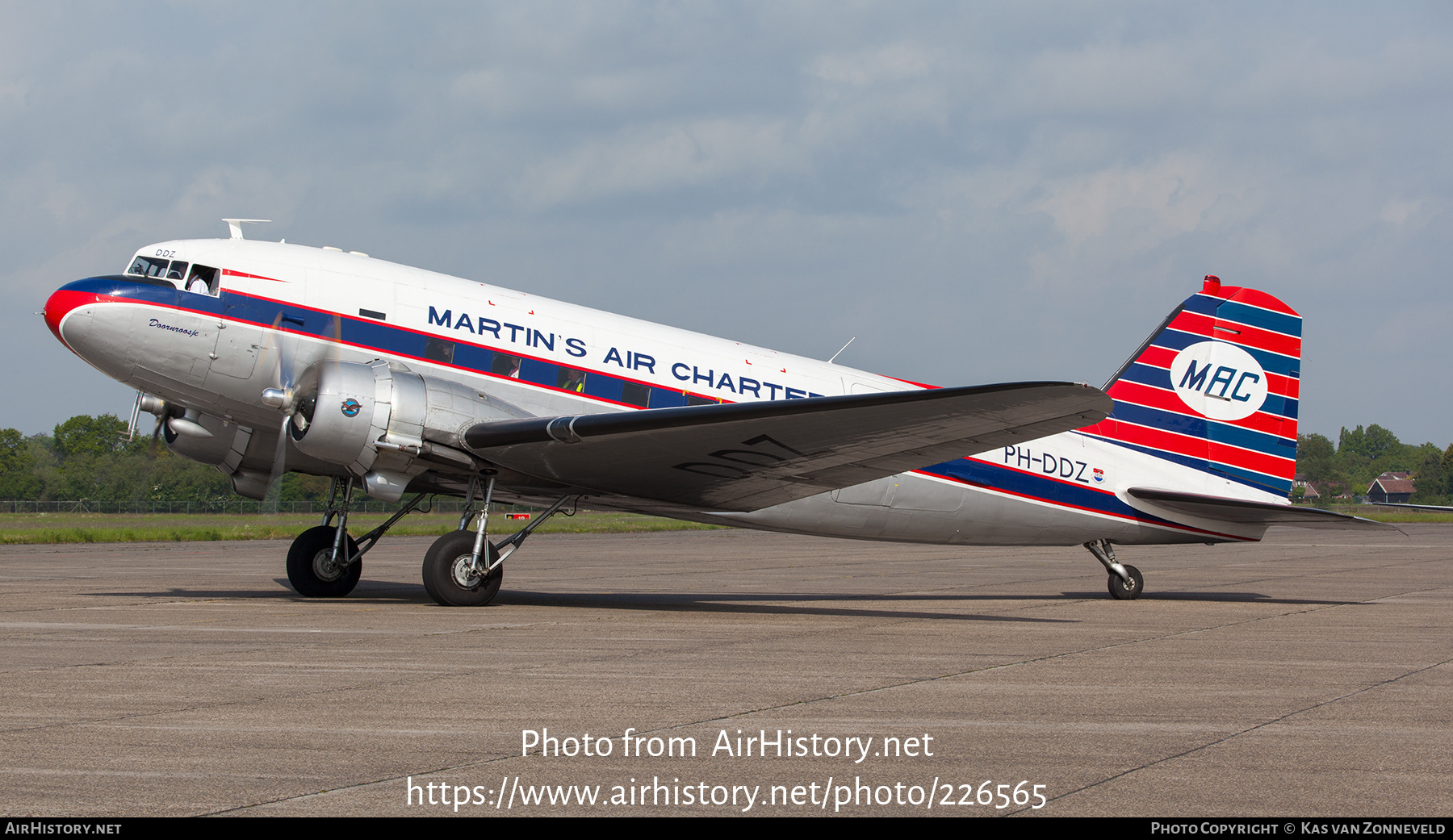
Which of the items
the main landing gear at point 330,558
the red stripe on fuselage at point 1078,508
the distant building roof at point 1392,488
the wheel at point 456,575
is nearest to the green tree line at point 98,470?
the main landing gear at point 330,558

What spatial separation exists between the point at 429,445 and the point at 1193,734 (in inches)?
366

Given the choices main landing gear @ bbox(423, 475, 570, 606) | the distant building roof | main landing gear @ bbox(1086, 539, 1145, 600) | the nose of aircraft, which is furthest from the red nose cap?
the distant building roof

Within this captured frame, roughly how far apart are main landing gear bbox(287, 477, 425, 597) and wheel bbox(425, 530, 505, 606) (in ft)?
7.31

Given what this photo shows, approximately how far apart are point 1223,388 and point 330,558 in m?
13.6

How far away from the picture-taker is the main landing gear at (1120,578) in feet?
57.8

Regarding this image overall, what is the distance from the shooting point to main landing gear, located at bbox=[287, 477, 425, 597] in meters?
16.2

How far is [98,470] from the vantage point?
35312 millimetres

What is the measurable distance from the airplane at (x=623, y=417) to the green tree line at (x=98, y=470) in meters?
1.13

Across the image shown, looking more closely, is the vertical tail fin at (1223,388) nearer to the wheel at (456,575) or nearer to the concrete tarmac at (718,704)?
the concrete tarmac at (718,704)

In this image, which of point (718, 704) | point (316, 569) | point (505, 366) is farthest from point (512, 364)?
point (718, 704)

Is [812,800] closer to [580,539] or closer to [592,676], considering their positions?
[592,676]

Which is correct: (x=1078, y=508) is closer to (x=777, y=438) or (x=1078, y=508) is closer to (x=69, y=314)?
(x=777, y=438)

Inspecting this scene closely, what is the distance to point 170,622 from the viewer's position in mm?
12195
